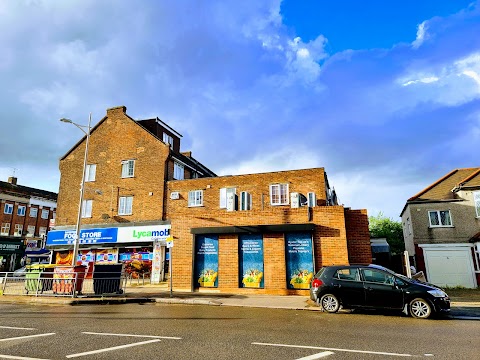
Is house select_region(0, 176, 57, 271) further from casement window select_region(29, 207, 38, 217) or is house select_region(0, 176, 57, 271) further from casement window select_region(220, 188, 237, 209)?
casement window select_region(220, 188, 237, 209)

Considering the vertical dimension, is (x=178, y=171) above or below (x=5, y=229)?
above

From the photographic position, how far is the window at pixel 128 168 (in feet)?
94.1

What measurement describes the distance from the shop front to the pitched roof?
66.5 feet

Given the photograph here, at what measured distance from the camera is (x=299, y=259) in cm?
1583

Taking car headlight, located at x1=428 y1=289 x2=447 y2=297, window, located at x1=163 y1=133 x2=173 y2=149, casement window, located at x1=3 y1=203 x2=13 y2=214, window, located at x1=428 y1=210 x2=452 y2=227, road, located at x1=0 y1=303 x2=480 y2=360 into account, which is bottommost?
road, located at x1=0 y1=303 x2=480 y2=360

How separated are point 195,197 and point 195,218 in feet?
29.2

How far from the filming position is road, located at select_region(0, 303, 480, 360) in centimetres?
567

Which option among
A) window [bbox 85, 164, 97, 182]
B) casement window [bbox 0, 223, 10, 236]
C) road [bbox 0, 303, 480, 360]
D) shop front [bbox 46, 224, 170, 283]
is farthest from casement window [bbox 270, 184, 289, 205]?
casement window [bbox 0, 223, 10, 236]

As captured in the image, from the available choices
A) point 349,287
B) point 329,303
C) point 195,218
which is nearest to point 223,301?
point 329,303

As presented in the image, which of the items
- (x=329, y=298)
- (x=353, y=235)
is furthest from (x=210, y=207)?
(x=329, y=298)

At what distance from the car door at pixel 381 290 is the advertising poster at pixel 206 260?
8339 millimetres

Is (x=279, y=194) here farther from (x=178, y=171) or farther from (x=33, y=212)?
(x=33, y=212)

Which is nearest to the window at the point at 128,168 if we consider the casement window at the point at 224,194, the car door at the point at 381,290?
the casement window at the point at 224,194

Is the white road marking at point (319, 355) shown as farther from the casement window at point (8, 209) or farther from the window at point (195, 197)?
the casement window at point (8, 209)
